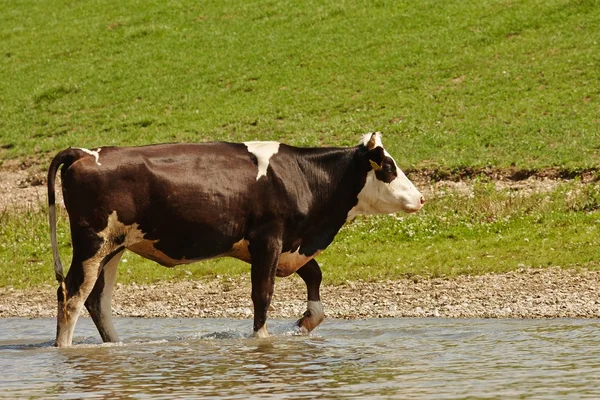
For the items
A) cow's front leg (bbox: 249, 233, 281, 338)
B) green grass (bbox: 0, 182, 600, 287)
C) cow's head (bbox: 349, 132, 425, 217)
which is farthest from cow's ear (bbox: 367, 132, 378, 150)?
green grass (bbox: 0, 182, 600, 287)

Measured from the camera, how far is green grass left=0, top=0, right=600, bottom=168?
2938 cm

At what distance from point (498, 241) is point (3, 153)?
17.6m

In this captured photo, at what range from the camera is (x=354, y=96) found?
34062 mm

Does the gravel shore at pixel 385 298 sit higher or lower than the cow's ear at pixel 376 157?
lower

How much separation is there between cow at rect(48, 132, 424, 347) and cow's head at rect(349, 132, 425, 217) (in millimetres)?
41

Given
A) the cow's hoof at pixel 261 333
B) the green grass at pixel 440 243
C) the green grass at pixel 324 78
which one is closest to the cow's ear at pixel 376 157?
the cow's hoof at pixel 261 333

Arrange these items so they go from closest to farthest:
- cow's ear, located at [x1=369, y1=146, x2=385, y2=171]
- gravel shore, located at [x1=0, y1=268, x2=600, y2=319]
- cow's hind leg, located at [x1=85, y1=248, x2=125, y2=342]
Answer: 1. cow's hind leg, located at [x1=85, y1=248, x2=125, y2=342]
2. cow's ear, located at [x1=369, y1=146, x2=385, y2=171]
3. gravel shore, located at [x1=0, y1=268, x2=600, y2=319]

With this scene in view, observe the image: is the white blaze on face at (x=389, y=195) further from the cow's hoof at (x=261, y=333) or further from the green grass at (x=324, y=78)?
the green grass at (x=324, y=78)

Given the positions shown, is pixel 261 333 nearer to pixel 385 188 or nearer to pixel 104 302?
pixel 104 302

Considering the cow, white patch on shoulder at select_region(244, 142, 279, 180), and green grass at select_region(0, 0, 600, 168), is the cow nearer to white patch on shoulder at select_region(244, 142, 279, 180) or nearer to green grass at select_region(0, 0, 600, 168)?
white patch on shoulder at select_region(244, 142, 279, 180)

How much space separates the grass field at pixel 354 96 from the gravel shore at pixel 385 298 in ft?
1.95

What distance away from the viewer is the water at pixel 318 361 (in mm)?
10459

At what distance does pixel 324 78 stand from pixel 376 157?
21502 millimetres

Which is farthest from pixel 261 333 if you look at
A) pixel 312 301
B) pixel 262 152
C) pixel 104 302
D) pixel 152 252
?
pixel 262 152
